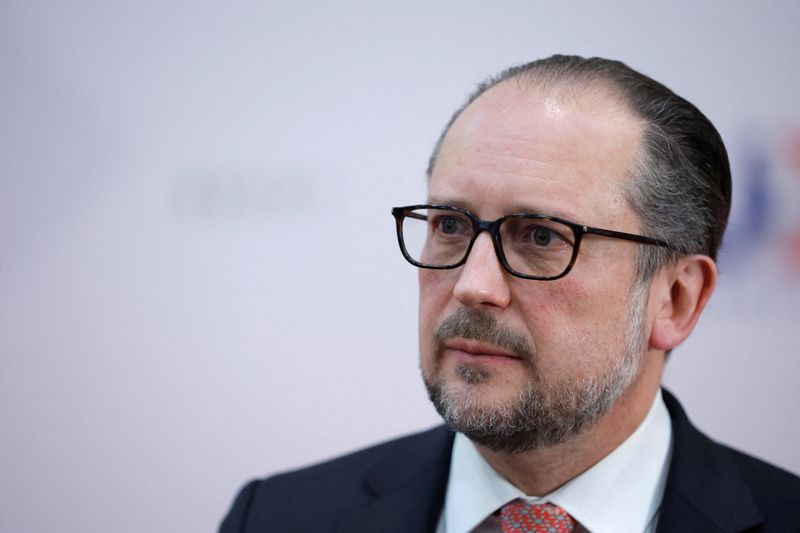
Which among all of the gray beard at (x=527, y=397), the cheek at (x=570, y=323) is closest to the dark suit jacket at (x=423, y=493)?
the gray beard at (x=527, y=397)

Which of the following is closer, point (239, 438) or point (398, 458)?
point (398, 458)

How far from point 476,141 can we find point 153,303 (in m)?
1.40

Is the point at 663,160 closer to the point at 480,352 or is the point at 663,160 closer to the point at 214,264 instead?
the point at 480,352

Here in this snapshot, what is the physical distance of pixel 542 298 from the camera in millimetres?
1444

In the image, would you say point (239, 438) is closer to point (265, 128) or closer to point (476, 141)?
point (265, 128)

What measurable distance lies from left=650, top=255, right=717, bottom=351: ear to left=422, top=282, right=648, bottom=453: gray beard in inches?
3.2

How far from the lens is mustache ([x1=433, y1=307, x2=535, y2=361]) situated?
4.73 feet

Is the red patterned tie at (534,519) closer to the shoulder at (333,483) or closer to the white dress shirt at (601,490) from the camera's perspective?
the white dress shirt at (601,490)

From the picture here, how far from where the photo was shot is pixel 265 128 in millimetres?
2469

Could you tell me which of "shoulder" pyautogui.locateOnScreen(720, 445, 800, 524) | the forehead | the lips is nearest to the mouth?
the lips

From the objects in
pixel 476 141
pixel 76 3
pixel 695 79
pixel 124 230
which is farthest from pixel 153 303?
pixel 695 79

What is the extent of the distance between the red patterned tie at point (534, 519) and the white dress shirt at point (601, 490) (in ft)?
0.05

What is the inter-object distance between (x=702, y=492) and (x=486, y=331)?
1.92 ft

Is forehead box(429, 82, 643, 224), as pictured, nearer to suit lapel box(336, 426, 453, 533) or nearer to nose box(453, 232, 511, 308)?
nose box(453, 232, 511, 308)
